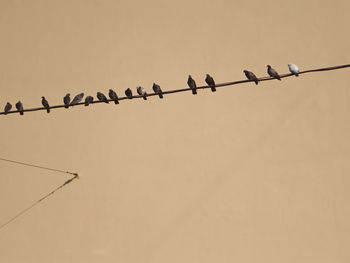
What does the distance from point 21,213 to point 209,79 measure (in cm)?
333

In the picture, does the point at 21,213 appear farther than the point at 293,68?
Yes

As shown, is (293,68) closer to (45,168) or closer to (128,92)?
(128,92)

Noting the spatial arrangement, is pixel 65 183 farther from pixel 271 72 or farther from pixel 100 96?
pixel 271 72

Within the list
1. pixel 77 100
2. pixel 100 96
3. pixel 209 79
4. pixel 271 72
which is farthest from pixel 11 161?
pixel 271 72

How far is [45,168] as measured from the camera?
7352mm

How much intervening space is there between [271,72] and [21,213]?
3823 mm

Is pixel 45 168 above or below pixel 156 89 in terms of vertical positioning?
below

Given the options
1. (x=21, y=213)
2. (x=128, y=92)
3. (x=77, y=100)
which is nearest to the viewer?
(x=128, y=92)

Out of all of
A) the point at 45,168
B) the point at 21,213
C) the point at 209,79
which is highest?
the point at 209,79

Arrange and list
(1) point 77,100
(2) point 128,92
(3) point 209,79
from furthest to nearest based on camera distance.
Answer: (1) point 77,100 → (2) point 128,92 → (3) point 209,79

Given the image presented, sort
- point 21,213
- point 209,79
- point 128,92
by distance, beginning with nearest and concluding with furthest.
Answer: point 209,79 → point 128,92 → point 21,213

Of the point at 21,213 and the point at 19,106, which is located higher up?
the point at 19,106

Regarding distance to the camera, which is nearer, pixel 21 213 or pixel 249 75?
pixel 249 75

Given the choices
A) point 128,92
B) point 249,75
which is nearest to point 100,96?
point 128,92
